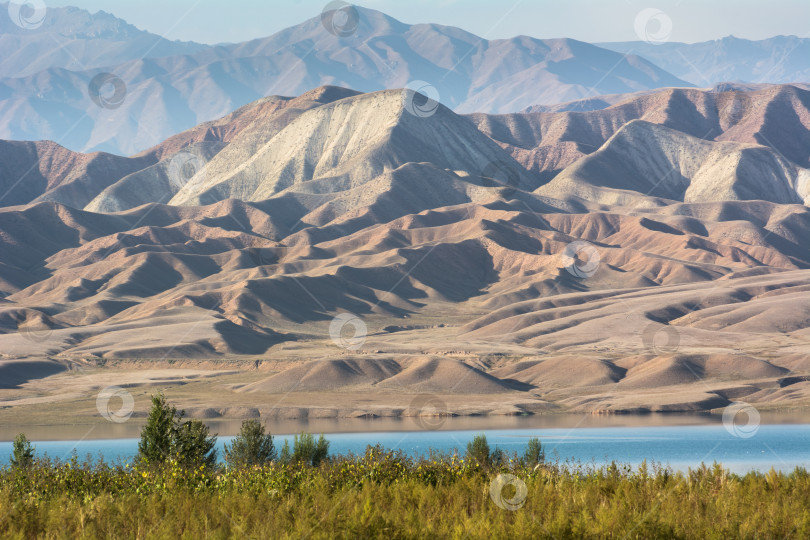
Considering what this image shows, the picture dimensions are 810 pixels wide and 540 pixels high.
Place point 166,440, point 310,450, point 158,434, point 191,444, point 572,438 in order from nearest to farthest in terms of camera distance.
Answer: point 158,434, point 166,440, point 191,444, point 310,450, point 572,438

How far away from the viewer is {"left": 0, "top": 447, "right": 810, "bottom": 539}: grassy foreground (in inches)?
773

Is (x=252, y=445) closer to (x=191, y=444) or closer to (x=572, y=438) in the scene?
(x=191, y=444)

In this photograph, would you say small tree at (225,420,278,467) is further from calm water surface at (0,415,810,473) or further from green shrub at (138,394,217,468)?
calm water surface at (0,415,810,473)

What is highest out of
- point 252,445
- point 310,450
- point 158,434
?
point 158,434

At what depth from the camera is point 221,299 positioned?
532ft

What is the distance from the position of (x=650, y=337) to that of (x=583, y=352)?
1341 cm

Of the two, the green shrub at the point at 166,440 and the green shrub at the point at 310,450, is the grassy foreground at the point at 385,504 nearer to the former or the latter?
the green shrub at the point at 166,440

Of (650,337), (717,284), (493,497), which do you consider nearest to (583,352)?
(650,337)

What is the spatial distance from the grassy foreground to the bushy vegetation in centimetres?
4

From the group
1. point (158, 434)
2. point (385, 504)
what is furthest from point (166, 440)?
point (385, 504)

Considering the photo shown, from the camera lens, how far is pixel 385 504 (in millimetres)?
23250

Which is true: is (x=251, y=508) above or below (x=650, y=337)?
below

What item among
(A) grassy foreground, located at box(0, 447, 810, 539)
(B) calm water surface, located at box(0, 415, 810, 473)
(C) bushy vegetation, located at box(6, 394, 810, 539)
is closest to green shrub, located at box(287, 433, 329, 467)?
(C) bushy vegetation, located at box(6, 394, 810, 539)

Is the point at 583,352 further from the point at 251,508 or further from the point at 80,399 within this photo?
the point at 251,508
